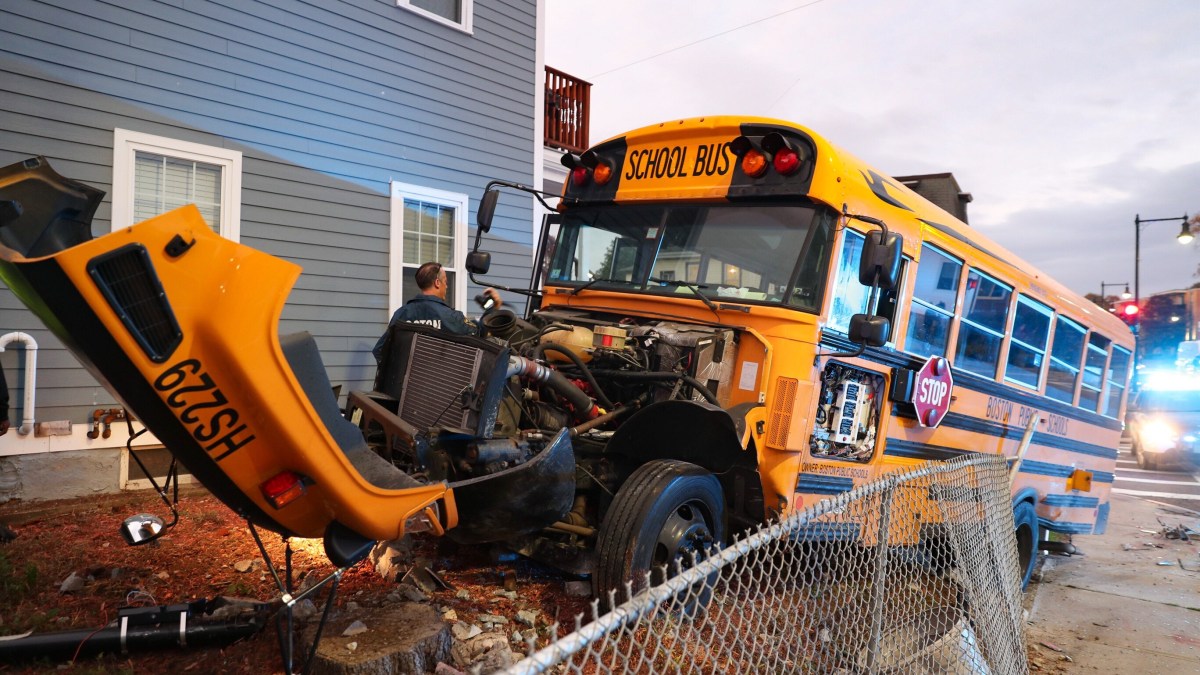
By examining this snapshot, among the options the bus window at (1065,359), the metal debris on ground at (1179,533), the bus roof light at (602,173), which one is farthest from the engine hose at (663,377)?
the metal debris on ground at (1179,533)

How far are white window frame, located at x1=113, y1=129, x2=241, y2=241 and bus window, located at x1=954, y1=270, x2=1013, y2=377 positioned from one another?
6002mm

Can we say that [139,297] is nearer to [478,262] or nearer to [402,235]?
[478,262]

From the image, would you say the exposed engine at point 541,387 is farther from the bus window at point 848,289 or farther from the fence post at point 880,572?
the fence post at point 880,572

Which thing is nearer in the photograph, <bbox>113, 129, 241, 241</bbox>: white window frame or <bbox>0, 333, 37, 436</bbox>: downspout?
<bbox>0, 333, 37, 436</bbox>: downspout

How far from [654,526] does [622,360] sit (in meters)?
1.17

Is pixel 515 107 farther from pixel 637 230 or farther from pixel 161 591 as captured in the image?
pixel 161 591

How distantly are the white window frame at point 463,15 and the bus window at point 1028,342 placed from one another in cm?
673

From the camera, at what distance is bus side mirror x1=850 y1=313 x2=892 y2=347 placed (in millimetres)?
3963

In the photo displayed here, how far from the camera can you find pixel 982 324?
5699 mm

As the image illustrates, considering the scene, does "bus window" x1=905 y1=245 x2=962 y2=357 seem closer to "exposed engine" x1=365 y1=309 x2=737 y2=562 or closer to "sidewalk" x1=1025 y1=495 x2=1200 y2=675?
"exposed engine" x1=365 y1=309 x2=737 y2=562

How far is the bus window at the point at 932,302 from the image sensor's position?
16.4 ft

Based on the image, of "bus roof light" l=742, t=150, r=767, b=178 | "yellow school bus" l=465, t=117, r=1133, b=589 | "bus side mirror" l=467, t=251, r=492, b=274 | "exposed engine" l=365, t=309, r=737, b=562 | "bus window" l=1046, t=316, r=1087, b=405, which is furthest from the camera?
"bus window" l=1046, t=316, r=1087, b=405

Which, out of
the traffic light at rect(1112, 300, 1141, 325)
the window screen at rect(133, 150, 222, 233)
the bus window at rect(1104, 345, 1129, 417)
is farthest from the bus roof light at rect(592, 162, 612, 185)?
the traffic light at rect(1112, 300, 1141, 325)

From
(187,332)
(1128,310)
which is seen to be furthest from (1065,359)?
(1128,310)
